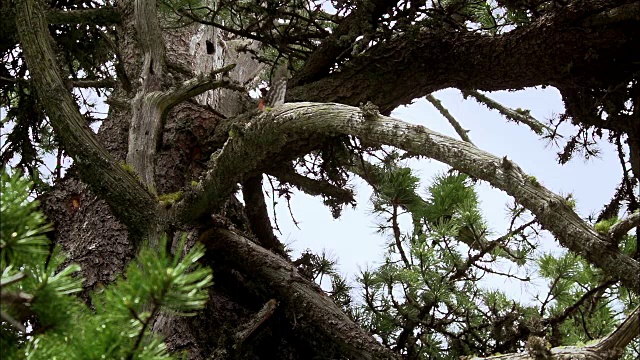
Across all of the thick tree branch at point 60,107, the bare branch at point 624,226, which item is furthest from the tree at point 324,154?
the bare branch at point 624,226

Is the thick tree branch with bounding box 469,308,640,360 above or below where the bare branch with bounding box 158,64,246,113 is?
below

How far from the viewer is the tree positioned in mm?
2084

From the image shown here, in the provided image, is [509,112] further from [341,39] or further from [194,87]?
[194,87]

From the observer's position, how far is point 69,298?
3.08 ft

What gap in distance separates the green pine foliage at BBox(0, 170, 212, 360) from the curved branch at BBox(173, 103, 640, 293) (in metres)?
0.77

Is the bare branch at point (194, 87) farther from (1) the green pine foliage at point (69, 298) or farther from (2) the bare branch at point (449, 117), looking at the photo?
(2) the bare branch at point (449, 117)

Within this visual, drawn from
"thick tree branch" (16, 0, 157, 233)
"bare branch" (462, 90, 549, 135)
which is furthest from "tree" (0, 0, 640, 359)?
"bare branch" (462, 90, 549, 135)

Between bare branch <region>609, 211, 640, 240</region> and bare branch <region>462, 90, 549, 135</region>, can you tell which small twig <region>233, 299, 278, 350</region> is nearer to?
bare branch <region>609, 211, 640, 240</region>

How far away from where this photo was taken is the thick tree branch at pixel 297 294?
218 centimetres

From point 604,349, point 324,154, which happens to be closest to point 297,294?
point 324,154

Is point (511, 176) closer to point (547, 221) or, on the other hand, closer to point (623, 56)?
point (547, 221)

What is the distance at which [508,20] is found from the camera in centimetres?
261

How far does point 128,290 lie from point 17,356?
20 centimetres

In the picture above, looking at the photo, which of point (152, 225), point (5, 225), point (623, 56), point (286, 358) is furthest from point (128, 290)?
point (623, 56)
